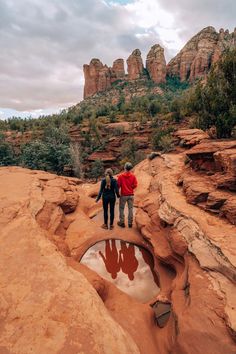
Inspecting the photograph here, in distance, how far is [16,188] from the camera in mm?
6992

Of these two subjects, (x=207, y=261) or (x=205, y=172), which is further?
(x=205, y=172)

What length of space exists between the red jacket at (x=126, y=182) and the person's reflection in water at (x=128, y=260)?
4.32ft

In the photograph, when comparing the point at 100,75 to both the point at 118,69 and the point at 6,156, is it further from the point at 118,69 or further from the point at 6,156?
the point at 6,156

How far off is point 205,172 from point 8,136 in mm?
35251

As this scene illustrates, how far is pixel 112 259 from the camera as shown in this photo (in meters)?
5.32

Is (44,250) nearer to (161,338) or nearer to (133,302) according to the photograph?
(133,302)

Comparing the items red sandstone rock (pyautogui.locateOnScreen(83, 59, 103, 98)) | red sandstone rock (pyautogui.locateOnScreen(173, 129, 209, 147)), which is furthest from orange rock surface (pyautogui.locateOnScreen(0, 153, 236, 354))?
red sandstone rock (pyautogui.locateOnScreen(83, 59, 103, 98))

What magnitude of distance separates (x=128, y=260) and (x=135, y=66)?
84.7 meters

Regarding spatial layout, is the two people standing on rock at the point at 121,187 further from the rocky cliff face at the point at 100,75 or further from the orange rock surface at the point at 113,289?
the rocky cliff face at the point at 100,75

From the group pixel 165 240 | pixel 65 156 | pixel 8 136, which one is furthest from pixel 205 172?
pixel 8 136

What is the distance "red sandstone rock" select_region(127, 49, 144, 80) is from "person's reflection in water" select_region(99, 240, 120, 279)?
3157 inches

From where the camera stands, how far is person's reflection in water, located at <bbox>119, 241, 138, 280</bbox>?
4961 mm

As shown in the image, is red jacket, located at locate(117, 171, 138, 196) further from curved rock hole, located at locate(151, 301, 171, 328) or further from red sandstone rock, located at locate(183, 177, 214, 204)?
curved rock hole, located at locate(151, 301, 171, 328)

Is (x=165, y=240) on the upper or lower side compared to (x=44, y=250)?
lower
